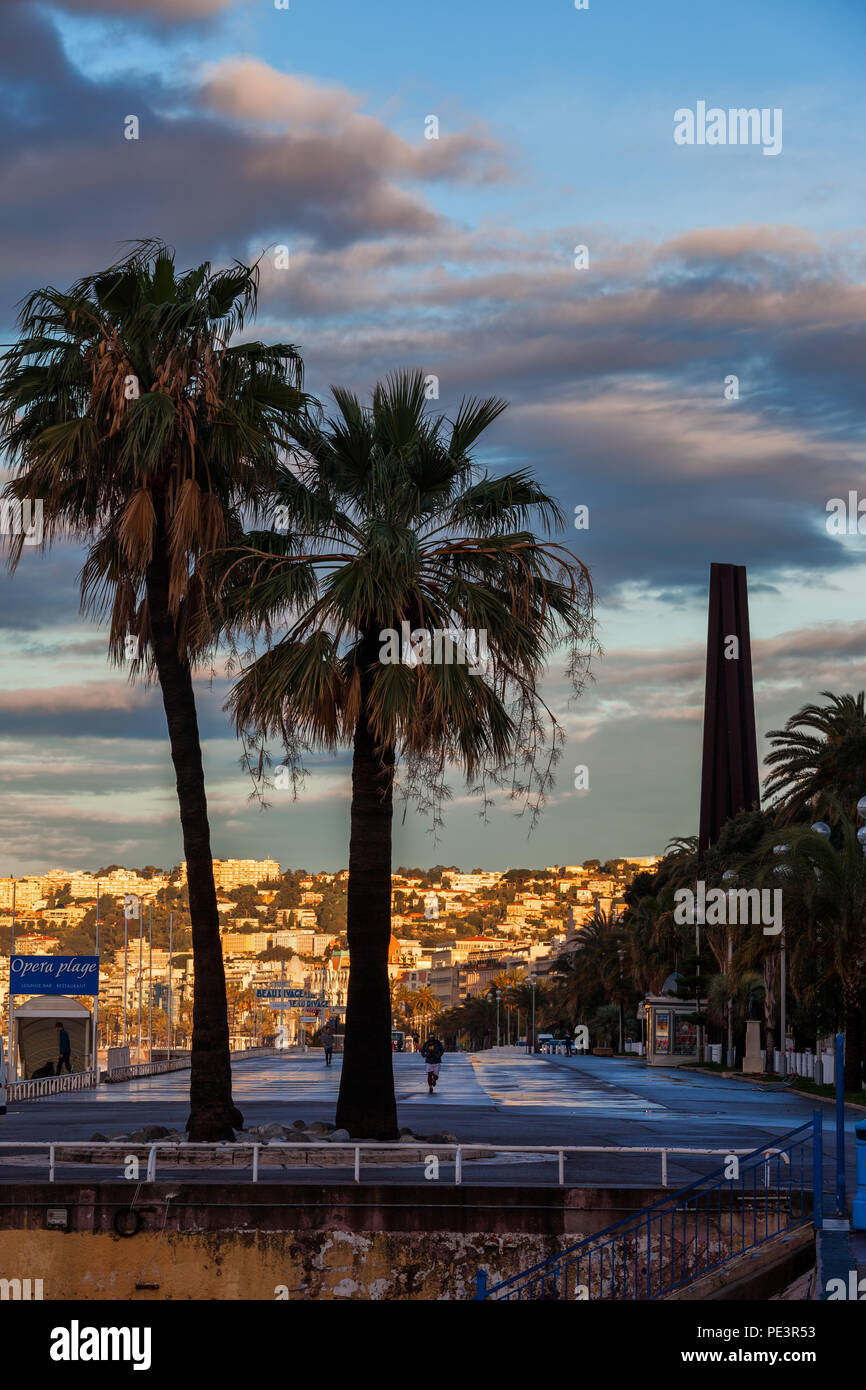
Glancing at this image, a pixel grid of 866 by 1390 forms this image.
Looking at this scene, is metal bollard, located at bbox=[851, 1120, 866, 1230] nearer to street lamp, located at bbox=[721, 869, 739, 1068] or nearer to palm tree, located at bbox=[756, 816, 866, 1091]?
palm tree, located at bbox=[756, 816, 866, 1091]

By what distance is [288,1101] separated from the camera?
3672cm

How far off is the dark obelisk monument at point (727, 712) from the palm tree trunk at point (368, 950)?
70.1 m

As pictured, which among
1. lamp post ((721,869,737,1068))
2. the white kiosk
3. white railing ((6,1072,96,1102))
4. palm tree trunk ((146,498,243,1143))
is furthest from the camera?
lamp post ((721,869,737,1068))

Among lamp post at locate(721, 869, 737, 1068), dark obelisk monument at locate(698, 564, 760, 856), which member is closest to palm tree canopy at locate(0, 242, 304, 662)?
lamp post at locate(721, 869, 737, 1068)

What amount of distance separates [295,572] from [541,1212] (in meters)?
9.66

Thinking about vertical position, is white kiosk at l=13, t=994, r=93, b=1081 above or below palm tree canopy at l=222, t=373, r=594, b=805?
below

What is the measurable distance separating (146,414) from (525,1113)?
1773 cm

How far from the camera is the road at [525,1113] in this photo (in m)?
20.6

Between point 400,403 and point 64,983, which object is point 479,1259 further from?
point 64,983

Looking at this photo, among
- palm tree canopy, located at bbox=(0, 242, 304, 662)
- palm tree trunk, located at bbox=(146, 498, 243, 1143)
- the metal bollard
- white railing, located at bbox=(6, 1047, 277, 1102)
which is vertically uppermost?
palm tree canopy, located at bbox=(0, 242, 304, 662)

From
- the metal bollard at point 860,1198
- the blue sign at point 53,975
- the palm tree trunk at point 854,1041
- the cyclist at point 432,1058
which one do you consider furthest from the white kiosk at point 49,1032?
the metal bollard at point 860,1198

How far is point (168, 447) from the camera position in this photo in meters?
21.9

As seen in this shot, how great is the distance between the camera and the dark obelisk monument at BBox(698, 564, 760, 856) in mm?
93500

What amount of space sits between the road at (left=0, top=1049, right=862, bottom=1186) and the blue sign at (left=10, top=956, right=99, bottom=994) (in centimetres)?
324
